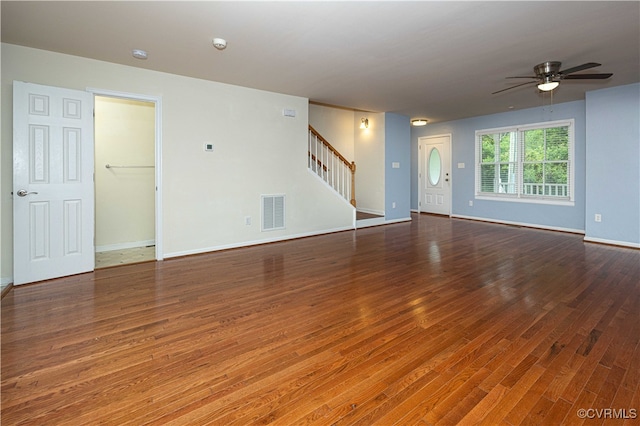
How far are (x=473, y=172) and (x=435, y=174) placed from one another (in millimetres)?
1180

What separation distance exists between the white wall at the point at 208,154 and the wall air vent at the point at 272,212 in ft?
0.36

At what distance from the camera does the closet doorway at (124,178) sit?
511cm

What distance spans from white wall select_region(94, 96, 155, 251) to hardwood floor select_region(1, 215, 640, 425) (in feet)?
4.39

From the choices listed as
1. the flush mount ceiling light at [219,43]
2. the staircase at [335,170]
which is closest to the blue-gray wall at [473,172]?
the staircase at [335,170]

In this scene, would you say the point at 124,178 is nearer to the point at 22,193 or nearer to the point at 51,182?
the point at 51,182

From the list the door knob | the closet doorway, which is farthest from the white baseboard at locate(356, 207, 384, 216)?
the door knob

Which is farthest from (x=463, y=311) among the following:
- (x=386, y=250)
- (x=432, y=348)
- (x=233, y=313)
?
(x=386, y=250)

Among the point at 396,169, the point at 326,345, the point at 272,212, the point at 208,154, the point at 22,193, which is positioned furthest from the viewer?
the point at 396,169

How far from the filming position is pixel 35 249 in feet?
12.1

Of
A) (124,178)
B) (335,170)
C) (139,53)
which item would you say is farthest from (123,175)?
(335,170)

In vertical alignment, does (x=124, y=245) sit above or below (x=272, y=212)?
below

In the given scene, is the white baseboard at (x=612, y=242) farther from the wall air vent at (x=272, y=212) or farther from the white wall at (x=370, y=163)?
the wall air vent at (x=272, y=212)

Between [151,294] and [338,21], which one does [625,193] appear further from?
[151,294]

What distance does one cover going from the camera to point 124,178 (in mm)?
5367
